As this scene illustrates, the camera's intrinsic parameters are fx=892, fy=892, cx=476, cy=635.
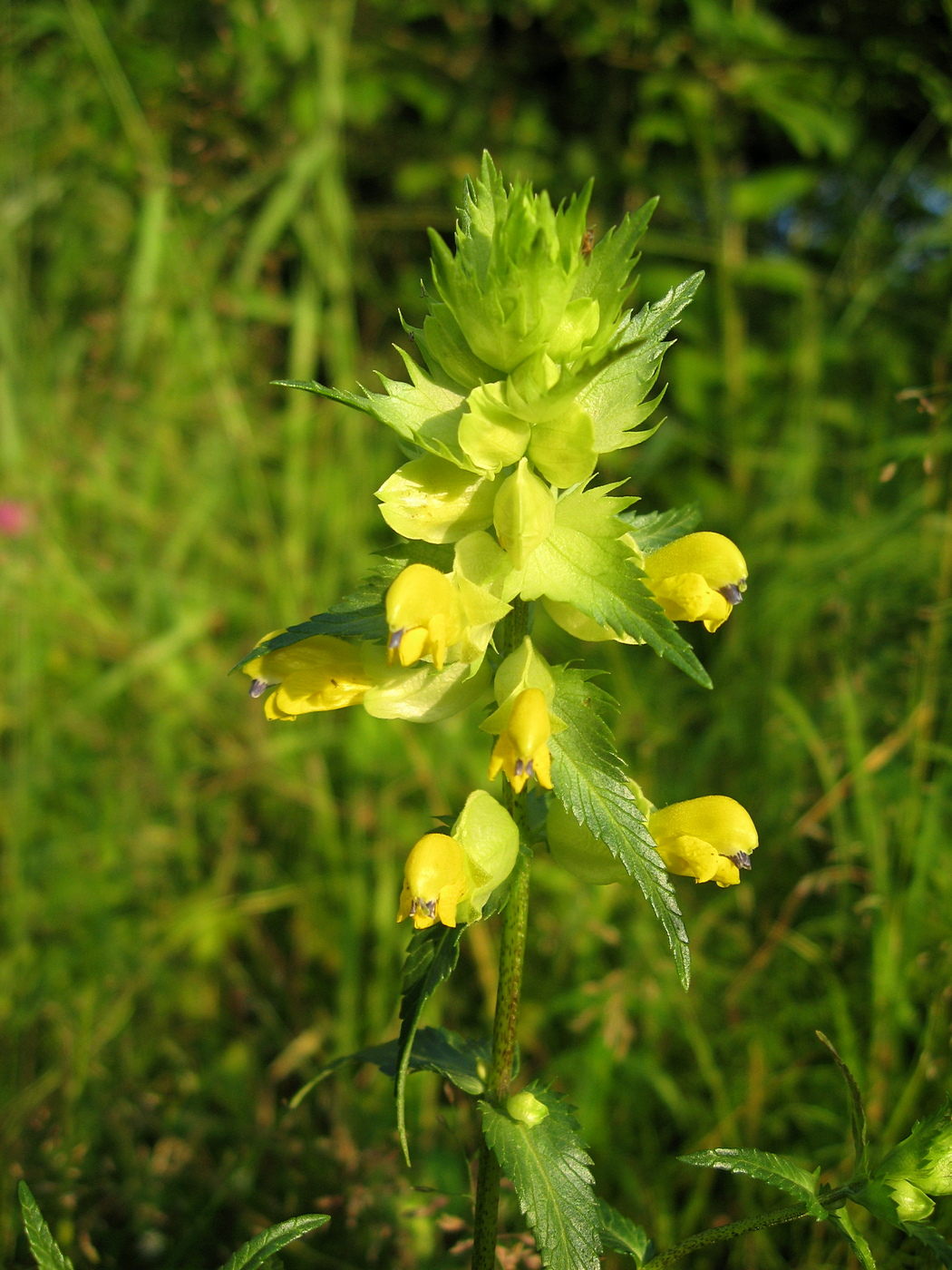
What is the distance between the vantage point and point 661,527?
1034 millimetres

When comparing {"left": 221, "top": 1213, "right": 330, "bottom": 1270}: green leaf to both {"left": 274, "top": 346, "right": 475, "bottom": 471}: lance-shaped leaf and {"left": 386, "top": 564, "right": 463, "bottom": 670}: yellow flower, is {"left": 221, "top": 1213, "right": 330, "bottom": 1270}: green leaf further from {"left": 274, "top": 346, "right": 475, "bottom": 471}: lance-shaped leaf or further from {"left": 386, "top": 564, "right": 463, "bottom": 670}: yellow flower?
{"left": 274, "top": 346, "right": 475, "bottom": 471}: lance-shaped leaf

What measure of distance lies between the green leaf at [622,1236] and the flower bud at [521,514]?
0.68 m

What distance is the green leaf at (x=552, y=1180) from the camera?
0.81 meters

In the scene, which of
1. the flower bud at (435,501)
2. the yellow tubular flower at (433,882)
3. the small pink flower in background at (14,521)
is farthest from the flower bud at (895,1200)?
the small pink flower in background at (14,521)

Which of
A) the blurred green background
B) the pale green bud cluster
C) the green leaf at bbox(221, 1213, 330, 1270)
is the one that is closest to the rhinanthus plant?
the pale green bud cluster

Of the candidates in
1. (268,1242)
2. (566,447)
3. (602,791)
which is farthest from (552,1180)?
(566,447)

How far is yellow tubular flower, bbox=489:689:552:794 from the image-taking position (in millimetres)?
805

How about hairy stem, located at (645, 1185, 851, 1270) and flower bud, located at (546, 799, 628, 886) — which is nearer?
hairy stem, located at (645, 1185, 851, 1270)

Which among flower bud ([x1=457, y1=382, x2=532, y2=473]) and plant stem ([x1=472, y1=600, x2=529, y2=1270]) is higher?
flower bud ([x1=457, y1=382, x2=532, y2=473])

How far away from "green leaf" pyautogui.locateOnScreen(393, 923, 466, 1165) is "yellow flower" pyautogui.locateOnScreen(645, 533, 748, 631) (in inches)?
15.8

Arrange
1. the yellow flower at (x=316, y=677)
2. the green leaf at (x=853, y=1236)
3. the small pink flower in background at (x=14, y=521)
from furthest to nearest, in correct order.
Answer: the small pink flower in background at (x=14, y=521)
the yellow flower at (x=316, y=677)
the green leaf at (x=853, y=1236)

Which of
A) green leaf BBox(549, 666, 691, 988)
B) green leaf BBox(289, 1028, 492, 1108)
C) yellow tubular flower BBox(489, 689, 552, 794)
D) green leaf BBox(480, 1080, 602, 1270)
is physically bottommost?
green leaf BBox(289, 1028, 492, 1108)

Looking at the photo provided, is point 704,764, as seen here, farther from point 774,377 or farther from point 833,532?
point 774,377

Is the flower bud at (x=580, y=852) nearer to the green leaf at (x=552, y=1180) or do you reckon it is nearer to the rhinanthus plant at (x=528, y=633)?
the rhinanthus plant at (x=528, y=633)
